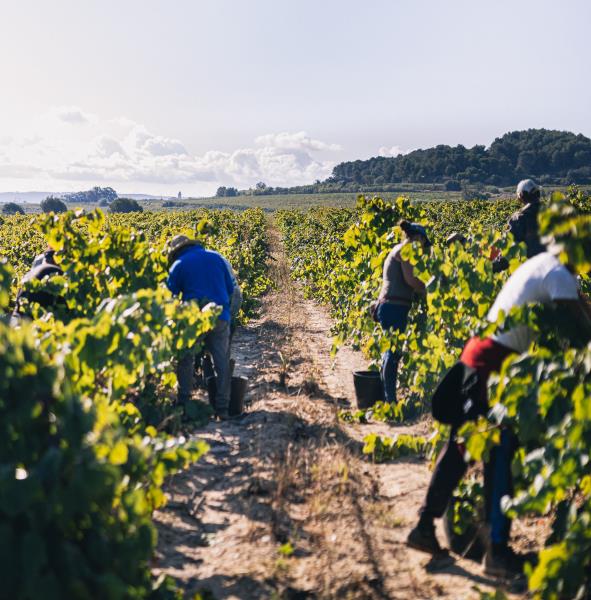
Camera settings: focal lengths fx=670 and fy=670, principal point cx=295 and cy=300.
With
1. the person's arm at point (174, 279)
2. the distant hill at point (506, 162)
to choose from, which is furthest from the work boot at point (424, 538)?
the distant hill at point (506, 162)

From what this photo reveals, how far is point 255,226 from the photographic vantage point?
23531mm

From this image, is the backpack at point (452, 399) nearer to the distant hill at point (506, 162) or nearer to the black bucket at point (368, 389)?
the black bucket at point (368, 389)

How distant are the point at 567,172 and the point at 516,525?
85.7 m

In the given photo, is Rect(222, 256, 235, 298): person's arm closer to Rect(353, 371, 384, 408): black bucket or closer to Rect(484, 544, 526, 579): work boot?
Rect(353, 371, 384, 408): black bucket

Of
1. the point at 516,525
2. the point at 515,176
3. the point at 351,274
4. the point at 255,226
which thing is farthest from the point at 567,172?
the point at 516,525

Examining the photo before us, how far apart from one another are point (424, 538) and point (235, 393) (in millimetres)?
3128

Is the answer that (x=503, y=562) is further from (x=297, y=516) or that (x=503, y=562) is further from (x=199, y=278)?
(x=199, y=278)

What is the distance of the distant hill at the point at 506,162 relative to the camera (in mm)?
83938

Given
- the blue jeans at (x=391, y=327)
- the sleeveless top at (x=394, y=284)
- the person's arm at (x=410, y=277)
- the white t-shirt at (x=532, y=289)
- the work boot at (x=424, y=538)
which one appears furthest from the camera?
the blue jeans at (x=391, y=327)

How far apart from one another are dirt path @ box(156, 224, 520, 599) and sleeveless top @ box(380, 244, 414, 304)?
1.14 metres

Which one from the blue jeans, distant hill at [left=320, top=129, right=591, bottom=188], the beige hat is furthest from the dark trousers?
distant hill at [left=320, top=129, right=591, bottom=188]

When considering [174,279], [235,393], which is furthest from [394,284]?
[174,279]

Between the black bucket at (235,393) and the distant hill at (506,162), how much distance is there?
75.6 metres

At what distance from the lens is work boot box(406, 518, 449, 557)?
3520 mm
